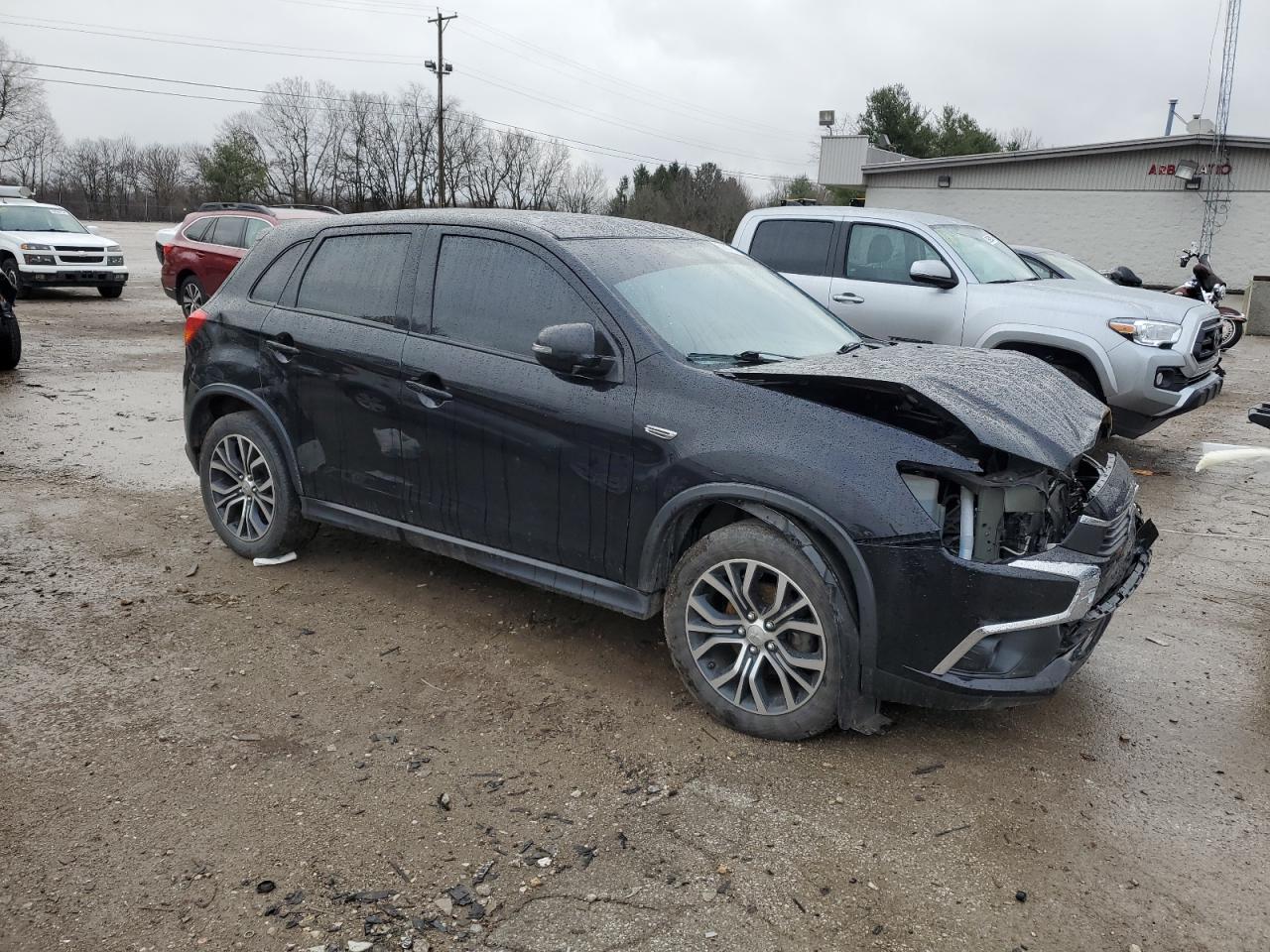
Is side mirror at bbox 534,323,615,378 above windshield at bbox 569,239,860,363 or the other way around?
the other way around

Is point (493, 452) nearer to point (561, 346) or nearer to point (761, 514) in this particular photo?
point (561, 346)

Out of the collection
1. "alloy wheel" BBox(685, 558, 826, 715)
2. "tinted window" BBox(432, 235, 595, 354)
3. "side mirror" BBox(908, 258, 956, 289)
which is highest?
"side mirror" BBox(908, 258, 956, 289)

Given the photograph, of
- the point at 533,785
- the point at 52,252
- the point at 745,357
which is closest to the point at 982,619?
the point at 745,357

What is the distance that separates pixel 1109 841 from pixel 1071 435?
1.40 m

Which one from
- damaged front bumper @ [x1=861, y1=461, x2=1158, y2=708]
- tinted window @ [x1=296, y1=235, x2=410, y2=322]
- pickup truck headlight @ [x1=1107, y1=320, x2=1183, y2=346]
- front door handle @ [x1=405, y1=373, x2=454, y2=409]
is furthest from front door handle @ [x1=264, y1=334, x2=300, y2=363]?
pickup truck headlight @ [x1=1107, y1=320, x2=1183, y2=346]

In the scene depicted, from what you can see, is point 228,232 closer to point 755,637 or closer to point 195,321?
point 195,321

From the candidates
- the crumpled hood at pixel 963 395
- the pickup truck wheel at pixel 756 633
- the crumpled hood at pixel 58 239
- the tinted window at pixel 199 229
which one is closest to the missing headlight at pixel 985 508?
the crumpled hood at pixel 963 395

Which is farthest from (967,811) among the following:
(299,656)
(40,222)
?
(40,222)

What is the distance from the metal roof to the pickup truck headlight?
76.7 feet

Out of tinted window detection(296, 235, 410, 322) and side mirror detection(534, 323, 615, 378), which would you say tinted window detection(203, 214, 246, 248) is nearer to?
tinted window detection(296, 235, 410, 322)

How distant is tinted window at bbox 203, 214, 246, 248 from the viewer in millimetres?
15078

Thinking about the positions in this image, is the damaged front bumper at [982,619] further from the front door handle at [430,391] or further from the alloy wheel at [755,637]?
the front door handle at [430,391]

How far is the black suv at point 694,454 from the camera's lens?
329 centimetres

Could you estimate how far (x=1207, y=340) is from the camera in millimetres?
8188
